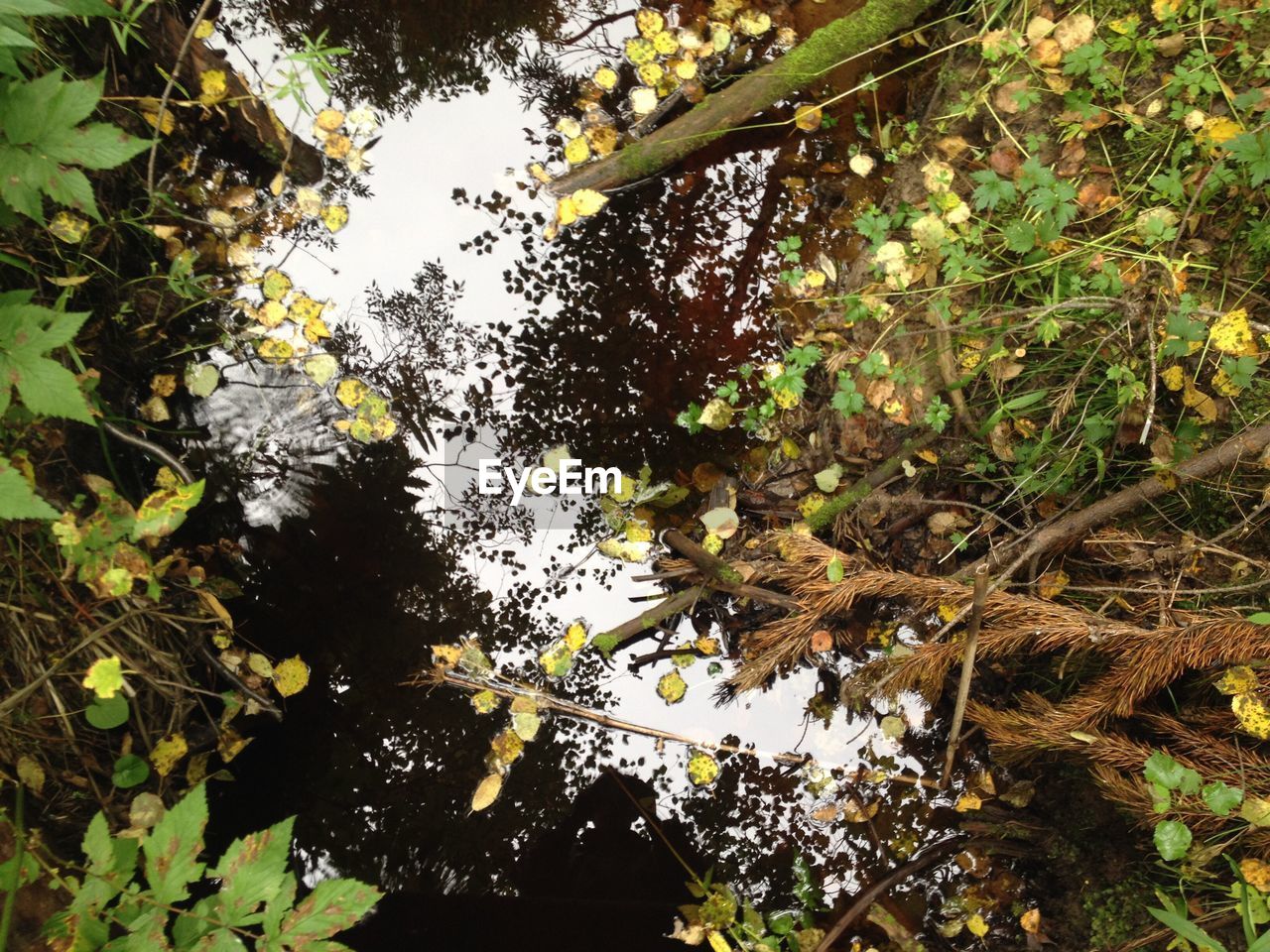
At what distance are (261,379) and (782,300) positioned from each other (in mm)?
1858

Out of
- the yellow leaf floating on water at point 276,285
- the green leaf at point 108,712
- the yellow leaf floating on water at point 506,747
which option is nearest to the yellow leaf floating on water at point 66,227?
the yellow leaf floating on water at point 276,285

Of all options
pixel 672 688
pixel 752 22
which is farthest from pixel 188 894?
pixel 752 22

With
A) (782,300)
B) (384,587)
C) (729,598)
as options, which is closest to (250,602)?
(384,587)

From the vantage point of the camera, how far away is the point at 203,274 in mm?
2490

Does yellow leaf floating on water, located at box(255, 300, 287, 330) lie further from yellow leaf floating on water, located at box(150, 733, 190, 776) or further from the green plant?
the green plant

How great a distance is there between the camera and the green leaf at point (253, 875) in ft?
5.39

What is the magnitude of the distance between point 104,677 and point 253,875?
698mm

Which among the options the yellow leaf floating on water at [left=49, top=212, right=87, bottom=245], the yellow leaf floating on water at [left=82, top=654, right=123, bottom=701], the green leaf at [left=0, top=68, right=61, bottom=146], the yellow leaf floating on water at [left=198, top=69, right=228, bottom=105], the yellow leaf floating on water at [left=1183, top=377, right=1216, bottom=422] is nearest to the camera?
the green leaf at [left=0, top=68, right=61, bottom=146]

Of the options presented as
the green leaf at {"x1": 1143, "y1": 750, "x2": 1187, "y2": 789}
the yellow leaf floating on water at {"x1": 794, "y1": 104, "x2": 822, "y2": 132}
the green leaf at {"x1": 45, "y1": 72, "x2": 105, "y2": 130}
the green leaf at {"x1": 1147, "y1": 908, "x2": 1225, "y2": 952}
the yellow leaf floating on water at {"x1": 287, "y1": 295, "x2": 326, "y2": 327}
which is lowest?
the green leaf at {"x1": 1147, "y1": 908, "x2": 1225, "y2": 952}

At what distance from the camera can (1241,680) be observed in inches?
72.9

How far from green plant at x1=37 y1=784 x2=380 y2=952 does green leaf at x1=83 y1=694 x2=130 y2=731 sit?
1.29 ft

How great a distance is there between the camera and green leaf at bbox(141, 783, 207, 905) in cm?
160

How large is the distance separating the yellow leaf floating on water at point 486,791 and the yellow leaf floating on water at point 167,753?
36.3 inches

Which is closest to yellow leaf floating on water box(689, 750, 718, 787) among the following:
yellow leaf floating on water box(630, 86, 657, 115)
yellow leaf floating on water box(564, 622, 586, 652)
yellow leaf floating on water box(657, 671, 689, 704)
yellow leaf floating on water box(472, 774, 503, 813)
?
yellow leaf floating on water box(657, 671, 689, 704)
